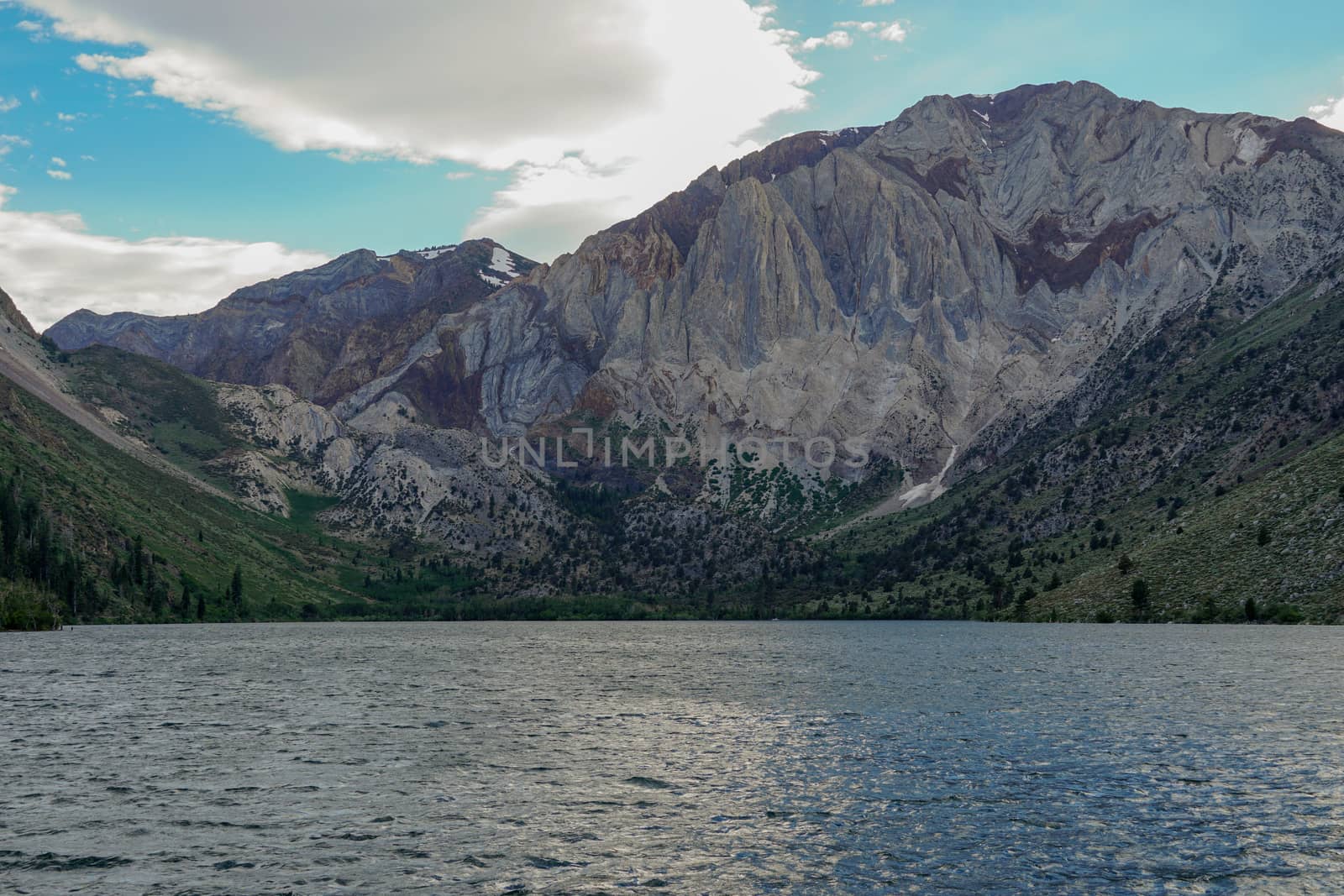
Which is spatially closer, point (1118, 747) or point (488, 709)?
point (1118, 747)

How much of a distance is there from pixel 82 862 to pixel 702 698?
67560mm

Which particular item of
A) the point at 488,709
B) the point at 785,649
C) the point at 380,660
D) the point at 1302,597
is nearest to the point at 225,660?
the point at 380,660

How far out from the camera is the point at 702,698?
10288 cm

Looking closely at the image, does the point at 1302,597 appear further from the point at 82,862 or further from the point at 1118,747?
the point at 82,862

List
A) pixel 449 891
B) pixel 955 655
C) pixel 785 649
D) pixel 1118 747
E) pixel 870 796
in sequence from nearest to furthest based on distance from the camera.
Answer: pixel 449 891 < pixel 870 796 < pixel 1118 747 < pixel 955 655 < pixel 785 649

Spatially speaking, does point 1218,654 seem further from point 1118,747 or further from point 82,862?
point 82,862

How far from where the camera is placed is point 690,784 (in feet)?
190

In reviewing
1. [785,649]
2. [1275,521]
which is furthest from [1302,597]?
[785,649]

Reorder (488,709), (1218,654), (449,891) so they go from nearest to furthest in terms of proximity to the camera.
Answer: (449,891) < (488,709) < (1218,654)

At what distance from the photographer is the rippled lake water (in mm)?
39906

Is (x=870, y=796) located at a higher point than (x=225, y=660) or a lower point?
higher

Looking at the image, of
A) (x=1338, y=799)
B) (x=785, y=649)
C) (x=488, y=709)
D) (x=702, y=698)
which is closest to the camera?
(x=1338, y=799)

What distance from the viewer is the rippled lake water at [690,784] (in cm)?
3991

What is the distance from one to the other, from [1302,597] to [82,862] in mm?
180516
